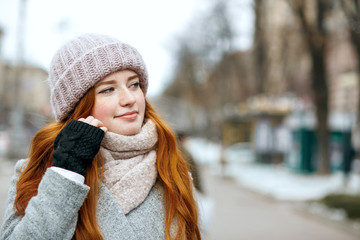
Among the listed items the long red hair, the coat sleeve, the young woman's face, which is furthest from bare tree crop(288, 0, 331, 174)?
the coat sleeve

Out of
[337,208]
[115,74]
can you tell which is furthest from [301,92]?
[115,74]

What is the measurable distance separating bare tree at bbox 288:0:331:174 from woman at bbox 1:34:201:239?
11086mm

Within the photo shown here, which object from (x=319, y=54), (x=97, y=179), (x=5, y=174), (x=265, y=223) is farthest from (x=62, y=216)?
(x=5, y=174)

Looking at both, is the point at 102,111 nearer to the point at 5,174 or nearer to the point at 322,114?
the point at 322,114

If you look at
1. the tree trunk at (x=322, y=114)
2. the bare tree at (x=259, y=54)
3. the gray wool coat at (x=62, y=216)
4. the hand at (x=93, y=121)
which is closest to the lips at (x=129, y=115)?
the hand at (x=93, y=121)

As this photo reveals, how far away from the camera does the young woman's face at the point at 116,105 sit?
1.65 m

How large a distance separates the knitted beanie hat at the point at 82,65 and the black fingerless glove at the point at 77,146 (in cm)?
21

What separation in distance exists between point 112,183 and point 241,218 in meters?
7.39

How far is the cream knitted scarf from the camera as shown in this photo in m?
1.62

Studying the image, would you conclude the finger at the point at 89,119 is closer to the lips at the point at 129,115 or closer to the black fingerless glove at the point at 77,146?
the black fingerless glove at the point at 77,146

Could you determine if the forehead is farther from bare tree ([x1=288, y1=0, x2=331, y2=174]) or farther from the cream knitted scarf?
bare tree ([x1=288, y1=0, x2=331, y2=174])

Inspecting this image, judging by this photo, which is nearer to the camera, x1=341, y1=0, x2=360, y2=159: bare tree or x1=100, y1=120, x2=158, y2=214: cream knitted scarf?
x1=100, y1=120, x2=158, y2=214: cream knitted scarf

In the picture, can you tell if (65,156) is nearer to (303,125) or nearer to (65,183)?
(65,183)

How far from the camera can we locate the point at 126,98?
165cm
